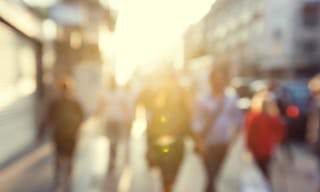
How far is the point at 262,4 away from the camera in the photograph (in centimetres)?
5853

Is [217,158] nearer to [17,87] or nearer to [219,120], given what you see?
[219,120]

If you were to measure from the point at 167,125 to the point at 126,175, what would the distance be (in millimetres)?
3696

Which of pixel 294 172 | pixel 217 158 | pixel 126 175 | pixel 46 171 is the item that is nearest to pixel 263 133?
pixel 217 158

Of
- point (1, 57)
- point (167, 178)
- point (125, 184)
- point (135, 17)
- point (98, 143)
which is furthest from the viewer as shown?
point (98, 143)

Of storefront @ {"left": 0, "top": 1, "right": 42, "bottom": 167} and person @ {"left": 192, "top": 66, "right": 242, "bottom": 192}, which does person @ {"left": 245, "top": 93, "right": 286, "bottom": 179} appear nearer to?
person @ {"left": 192, "top": 66, "right": 242, "bottom": 192}

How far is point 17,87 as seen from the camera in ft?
52.1

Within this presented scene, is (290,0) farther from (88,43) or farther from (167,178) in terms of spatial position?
(167,178)

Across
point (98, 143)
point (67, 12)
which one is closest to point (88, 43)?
point (67, 12)

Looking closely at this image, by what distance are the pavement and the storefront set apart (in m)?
0.94

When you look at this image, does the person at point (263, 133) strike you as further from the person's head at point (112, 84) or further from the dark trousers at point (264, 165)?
the person's head at point (112, 84)

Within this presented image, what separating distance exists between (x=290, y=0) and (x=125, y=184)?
1799 inches

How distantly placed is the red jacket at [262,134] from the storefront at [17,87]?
6068mm

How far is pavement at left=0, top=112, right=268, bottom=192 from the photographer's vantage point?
8430 mm

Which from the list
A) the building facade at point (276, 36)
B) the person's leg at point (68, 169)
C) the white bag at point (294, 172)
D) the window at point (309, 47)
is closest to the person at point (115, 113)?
the person's leg at point (68, 169)
